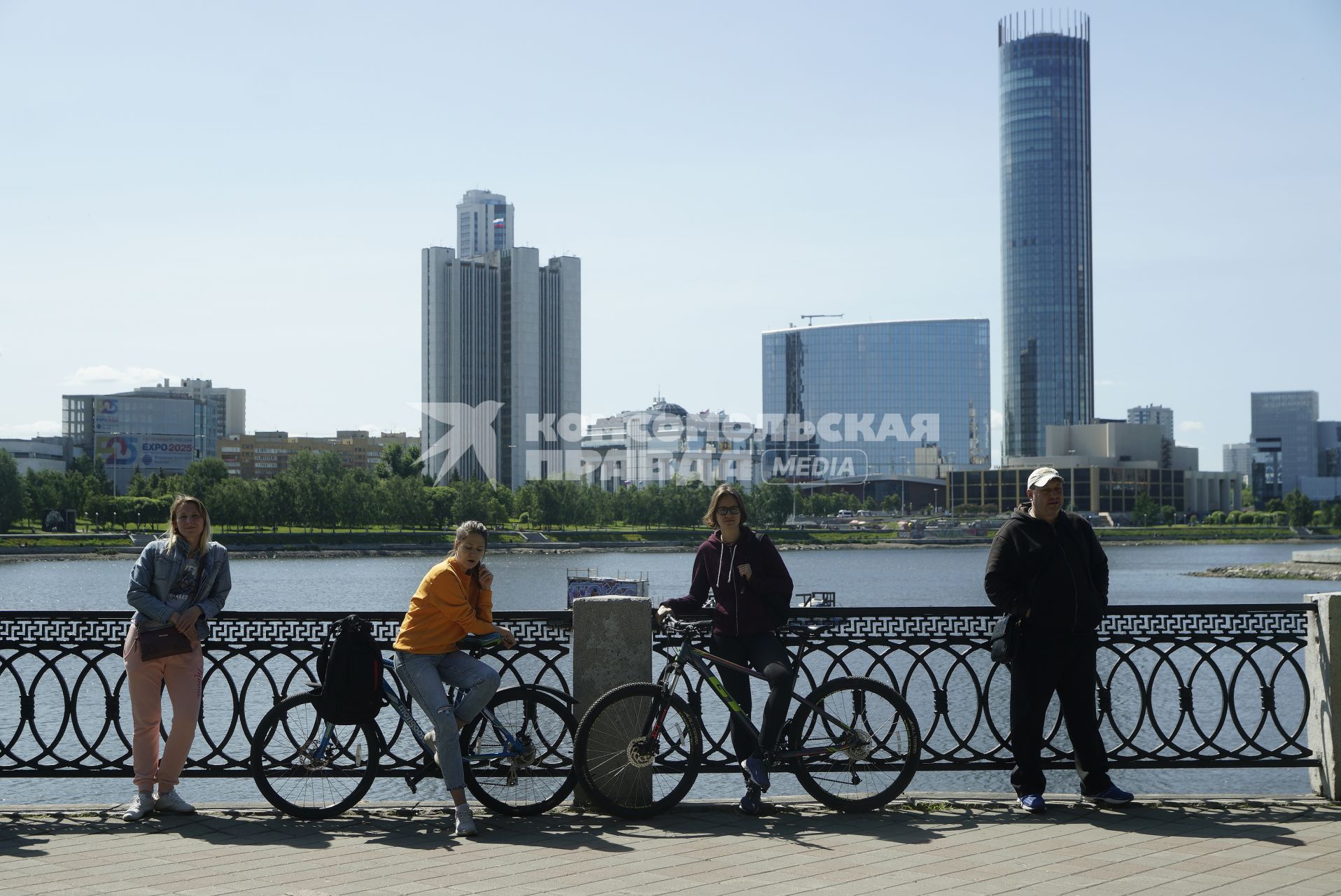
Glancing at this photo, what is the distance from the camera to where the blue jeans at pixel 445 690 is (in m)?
7.26

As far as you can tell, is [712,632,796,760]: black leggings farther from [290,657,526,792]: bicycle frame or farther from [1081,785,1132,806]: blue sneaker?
[1081,785,1132,806]: blue sneaker

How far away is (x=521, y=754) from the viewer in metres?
7.54

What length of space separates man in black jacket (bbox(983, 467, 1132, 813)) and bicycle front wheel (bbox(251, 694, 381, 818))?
392 centimetres

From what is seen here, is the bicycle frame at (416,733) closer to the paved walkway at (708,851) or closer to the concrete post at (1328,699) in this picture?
the paved walkway at (708,851)

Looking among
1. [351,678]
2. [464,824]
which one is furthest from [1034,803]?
[351,678]

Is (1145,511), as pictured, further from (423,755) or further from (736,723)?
(423,755)

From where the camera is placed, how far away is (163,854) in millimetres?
A: 6676

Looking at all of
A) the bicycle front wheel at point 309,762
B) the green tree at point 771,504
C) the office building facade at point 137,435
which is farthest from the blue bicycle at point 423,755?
the office building facade at point 137,435

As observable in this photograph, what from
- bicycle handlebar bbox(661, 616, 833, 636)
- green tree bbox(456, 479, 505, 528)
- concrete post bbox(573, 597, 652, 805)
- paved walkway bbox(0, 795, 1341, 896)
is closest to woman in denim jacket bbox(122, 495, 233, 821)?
paved walkway bbox(0, 795, 1341, 896)

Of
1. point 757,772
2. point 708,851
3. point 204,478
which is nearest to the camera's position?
point 708,851

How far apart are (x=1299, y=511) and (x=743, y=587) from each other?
17622 cm

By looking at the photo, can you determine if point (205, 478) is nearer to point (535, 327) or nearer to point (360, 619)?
point (535, 327)

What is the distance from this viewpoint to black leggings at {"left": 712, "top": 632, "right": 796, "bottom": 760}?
747 centimetres

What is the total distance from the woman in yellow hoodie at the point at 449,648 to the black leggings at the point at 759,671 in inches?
56.3
